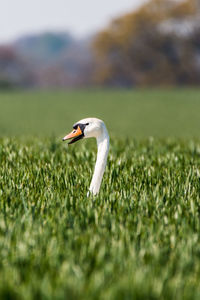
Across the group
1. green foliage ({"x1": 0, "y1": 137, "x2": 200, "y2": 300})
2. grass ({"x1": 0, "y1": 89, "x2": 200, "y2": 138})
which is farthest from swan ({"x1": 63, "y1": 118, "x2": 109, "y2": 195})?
grass ({"x1": 0, "y1": 89, "x2": 200, "y2": 138})

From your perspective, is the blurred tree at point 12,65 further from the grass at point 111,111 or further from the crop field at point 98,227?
the crop field at point 98,227

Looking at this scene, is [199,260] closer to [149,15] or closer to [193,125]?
[193,125]

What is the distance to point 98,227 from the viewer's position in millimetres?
3434

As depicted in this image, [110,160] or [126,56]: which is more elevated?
[126,56]

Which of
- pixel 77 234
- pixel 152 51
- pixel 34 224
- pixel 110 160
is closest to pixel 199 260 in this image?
pixel 77 234

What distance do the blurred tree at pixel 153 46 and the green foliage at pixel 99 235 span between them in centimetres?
4268

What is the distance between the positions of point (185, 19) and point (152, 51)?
4.77 metres

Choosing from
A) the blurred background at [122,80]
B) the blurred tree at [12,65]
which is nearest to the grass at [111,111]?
the blurred background at [122,80]

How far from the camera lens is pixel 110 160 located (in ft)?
19.7

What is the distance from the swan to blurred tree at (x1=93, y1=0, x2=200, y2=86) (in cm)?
4344

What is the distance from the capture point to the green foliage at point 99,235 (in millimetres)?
2572

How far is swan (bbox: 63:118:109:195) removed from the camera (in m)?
4.05

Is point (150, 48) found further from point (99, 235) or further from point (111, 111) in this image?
point (99, 235)

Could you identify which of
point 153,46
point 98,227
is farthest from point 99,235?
point 153,46
